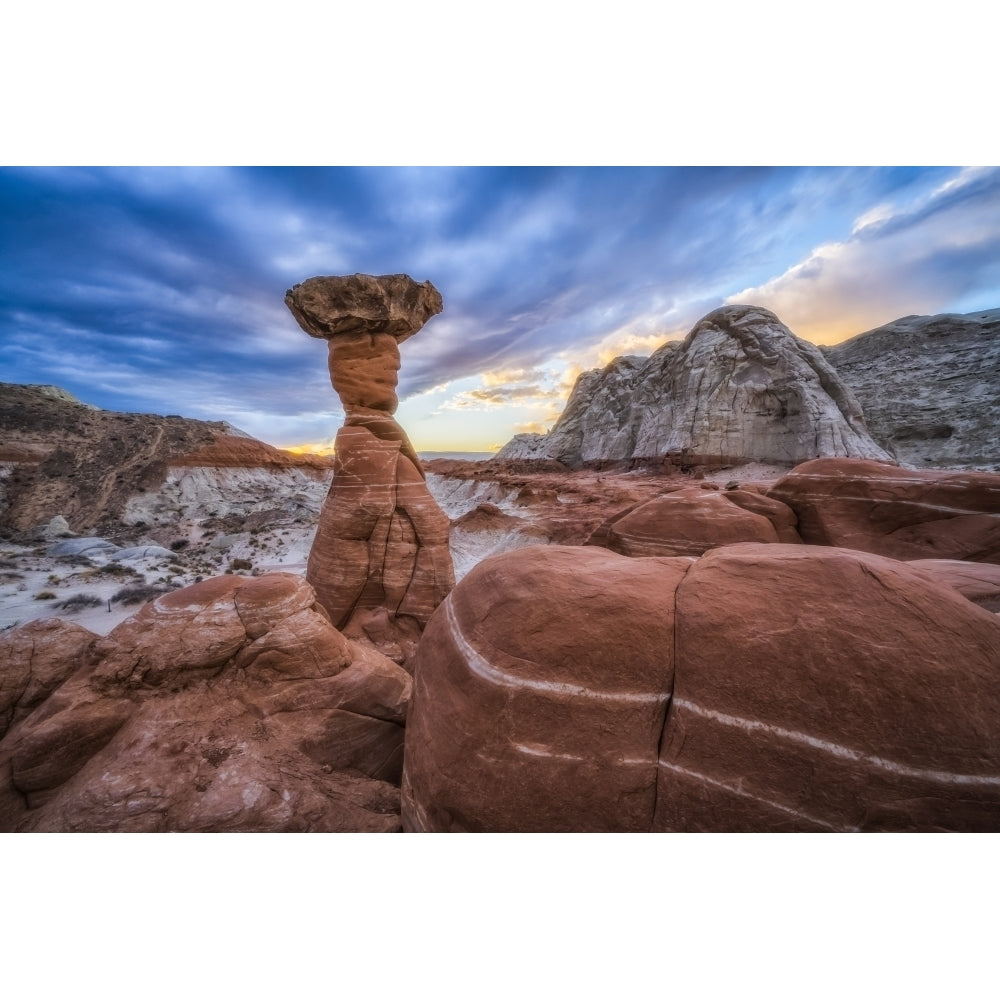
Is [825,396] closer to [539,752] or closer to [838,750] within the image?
[838,750]

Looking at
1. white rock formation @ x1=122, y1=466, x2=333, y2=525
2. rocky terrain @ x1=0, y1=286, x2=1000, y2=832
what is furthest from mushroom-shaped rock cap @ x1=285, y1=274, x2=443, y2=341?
white rock formation @ x1=122, y1=466, x2=333, y2=525

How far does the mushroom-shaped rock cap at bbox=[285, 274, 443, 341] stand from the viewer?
19.5 ft

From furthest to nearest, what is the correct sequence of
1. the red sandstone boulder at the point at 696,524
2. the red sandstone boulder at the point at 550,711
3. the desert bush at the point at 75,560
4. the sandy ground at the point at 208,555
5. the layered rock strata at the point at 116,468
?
the layered rock strata at the point at 116,468 < the desert bush at the point at 75,560 < the sandy ground at the point at 208,555 < the red sandstone boulder at the point at 696,524 < the red sandstone boulder at the point at 550,711

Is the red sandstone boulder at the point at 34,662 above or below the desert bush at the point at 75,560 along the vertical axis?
above

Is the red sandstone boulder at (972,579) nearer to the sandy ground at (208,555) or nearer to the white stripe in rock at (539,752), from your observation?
the white stripe in rock at (539,752)

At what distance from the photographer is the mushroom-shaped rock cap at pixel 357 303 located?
19.5 ft

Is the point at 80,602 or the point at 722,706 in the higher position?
the point at 722,706

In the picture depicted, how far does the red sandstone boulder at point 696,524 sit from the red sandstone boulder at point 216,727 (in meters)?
3.44

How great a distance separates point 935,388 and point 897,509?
74.7ft

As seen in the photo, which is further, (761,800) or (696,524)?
(696,524)

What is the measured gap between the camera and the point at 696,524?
481 cm

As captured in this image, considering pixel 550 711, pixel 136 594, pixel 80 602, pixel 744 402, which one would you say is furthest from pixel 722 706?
pixel 744 402

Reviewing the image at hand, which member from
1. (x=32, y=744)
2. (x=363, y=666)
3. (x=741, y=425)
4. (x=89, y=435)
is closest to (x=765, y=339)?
(x=741, y=425)

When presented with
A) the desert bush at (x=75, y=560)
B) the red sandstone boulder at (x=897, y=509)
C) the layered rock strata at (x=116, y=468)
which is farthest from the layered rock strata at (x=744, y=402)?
the desert bush at (x=75, y=560)
